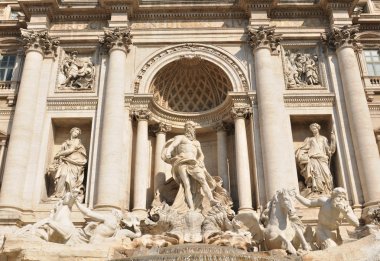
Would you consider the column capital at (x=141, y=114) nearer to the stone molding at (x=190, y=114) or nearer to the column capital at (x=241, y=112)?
the stone molding at (x=190, y=114)

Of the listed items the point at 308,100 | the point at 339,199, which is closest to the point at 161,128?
the point at 308,100

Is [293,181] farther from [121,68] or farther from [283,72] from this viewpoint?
[121,68]

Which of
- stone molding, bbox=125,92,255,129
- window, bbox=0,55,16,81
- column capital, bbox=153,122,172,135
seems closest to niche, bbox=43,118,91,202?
stone molding, bbox=125,92,255,129

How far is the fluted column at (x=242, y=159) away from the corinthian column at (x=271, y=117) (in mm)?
744

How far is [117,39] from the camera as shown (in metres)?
18.7

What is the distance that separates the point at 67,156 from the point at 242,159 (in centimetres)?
703

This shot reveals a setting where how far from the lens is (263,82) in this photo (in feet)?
58.2

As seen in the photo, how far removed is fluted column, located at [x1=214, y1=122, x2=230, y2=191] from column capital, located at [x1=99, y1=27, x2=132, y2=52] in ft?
17.7

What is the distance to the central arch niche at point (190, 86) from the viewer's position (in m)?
19.3

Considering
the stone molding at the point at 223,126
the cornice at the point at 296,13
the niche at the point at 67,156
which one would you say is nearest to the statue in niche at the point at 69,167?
the niche at the point at 67,156

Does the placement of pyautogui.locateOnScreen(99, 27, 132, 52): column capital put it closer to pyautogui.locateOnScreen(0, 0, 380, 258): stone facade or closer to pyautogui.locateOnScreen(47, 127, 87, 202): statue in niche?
pyautogui.locateOnScreen(0, 0, 380, 258): stone facade

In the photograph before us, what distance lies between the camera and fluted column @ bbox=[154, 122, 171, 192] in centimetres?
1770

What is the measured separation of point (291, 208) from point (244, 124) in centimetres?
605

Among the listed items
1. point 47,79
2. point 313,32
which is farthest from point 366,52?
point 47,79
